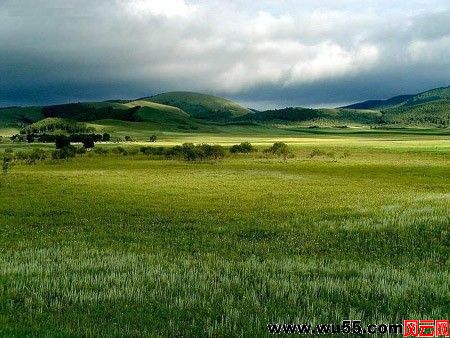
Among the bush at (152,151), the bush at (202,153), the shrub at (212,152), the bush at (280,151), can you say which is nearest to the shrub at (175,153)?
the bush at (202,153)

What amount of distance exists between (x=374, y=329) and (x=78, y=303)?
719cm

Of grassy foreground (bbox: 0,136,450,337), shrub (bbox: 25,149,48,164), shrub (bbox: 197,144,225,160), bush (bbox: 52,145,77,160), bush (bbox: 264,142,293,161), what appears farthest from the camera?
bush (bbox: 264,142,293,161)

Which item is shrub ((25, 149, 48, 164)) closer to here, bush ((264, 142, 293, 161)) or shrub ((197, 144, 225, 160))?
shrub ((197, 144, 225, 160))

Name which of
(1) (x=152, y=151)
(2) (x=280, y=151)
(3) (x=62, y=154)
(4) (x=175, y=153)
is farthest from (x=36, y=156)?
(2) (x=280, y=151)

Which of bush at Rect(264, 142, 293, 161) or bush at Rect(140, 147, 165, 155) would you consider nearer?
bush at Rect(264, 142, 293, 161)

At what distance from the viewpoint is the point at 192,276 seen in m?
15.0

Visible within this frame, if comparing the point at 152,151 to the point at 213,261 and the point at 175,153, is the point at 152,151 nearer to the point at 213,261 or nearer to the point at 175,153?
the point at 175,153

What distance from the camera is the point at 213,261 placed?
18125mm

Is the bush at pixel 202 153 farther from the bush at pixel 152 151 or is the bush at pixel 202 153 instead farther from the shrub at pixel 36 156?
the shrub at pixel 36 156

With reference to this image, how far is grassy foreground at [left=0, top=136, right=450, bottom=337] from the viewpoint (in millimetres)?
11213

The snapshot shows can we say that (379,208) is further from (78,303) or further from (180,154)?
(180,154)

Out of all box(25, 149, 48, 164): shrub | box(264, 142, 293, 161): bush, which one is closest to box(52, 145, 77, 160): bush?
box(25, 149, 48, 164): shrub

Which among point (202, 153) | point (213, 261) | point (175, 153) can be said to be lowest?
point (175, 153)

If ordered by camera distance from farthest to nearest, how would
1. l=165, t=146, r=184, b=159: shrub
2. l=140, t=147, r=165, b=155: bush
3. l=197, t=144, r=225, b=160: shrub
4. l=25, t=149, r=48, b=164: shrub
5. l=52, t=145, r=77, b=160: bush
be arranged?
l=140, t=147, r=165, b=155: bush < l=165, t=146, r=184, b=159: shrub < l=52, t=145, r=77, b=160: bush < l=197, t=144, r=225, b=160: shrub < l=25, t=149, r=48, b=164: shrub
